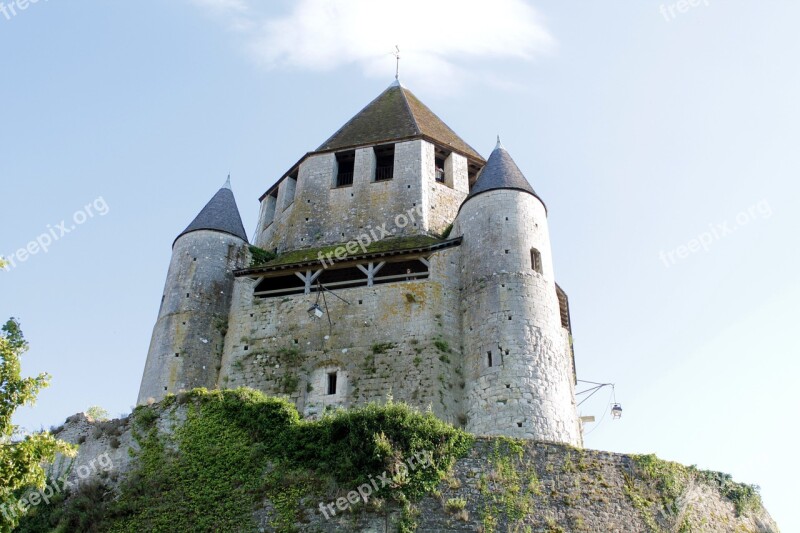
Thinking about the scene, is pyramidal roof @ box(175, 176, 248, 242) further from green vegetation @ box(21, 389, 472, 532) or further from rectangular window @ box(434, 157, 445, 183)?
green vegetation @ box(21, 389, 472, 532)

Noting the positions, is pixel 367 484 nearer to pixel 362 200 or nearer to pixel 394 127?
pixel 362 200

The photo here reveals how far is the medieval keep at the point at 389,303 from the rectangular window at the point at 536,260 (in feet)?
0.15

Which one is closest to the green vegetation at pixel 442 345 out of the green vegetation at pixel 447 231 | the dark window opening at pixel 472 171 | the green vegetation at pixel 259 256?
the green vegetation at pixel 447 231

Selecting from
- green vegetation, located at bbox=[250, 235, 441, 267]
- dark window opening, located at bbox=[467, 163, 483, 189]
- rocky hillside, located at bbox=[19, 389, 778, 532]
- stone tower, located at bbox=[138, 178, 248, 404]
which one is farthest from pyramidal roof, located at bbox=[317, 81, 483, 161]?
rocky hillside, located at bbox=[19, 389, 778, 532]

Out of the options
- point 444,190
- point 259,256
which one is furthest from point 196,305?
point 444,190

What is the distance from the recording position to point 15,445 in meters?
12.2

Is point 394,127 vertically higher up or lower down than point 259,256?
higher up

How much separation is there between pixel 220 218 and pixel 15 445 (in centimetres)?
1395

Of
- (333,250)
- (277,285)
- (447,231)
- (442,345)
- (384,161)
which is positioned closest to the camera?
(442,345)

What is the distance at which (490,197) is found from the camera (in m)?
22.8

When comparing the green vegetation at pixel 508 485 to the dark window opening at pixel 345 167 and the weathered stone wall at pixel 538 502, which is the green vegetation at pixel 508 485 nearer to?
the weathered stone wall at pixel 538 502

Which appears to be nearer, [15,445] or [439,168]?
[15,445]

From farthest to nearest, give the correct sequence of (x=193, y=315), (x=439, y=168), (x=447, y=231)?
(x=439, y=168) < (x=447, y=231) < (x=193, y=315)

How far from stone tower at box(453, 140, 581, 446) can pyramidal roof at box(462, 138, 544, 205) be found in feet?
0.10
